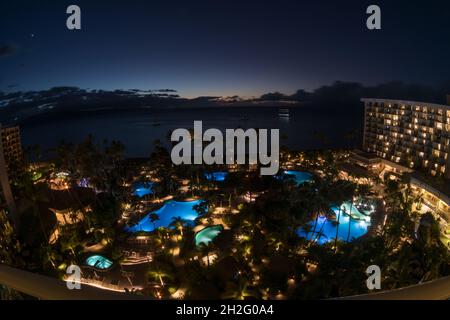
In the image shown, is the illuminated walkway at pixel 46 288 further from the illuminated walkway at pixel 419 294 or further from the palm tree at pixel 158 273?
the palm tree at pixel 158 273

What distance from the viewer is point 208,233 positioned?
831 inches

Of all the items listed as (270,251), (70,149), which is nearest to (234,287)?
(270,251)

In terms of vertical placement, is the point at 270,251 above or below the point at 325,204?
below

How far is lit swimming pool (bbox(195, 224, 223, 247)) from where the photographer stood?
20484 mm

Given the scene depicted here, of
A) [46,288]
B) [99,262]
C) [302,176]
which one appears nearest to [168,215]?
[99,262]

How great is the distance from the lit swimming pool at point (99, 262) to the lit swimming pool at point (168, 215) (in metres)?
3.94

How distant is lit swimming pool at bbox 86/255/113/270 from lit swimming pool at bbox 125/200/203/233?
394cm

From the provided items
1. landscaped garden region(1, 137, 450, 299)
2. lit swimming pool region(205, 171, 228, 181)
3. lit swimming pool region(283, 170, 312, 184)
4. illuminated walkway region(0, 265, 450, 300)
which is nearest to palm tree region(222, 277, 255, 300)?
landscaped garden region(1, 137, 450, 299)

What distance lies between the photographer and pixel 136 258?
17953 mm

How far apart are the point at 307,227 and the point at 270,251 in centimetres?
388

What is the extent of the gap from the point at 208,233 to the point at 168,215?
581 centimetres

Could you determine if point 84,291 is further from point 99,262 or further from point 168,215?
point 168,215
